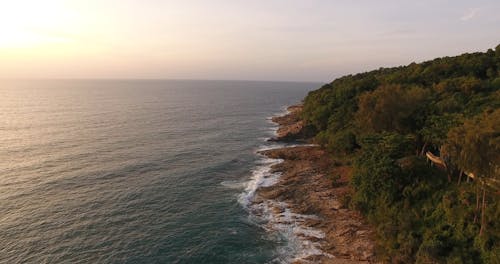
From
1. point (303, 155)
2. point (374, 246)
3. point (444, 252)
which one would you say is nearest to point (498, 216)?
point (444, 252)

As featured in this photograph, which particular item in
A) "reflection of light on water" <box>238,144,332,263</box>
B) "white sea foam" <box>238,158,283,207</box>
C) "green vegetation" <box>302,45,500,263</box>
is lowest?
"reflection of light on water" <box>238,144,332,263</box>

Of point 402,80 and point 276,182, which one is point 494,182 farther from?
point 402,80

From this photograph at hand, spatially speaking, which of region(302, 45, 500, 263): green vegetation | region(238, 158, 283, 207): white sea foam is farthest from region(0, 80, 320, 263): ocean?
region(302, 45, 500, 263): green vegetation

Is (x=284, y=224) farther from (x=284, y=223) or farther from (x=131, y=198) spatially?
(x=131, y=198)

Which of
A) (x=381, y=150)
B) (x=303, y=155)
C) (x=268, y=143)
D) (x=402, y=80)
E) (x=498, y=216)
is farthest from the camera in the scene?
(x=268, y=143)

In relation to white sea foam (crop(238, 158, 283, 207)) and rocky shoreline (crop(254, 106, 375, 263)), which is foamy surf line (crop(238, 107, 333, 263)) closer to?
white sea foam (crop(238, 158, 283, 207))

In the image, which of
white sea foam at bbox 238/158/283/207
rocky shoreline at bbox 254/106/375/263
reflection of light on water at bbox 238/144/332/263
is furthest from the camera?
white sea foam at bbox 238/158/283/207
